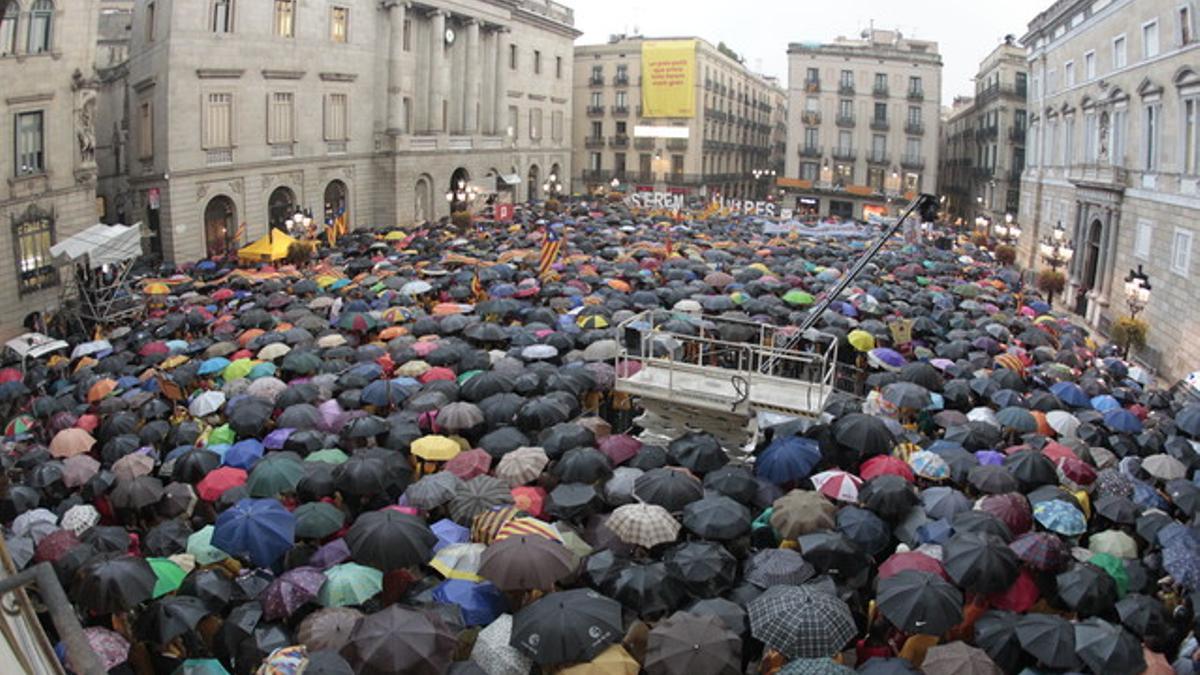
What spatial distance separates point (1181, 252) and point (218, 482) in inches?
956

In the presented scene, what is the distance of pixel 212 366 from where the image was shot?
17.6 meters

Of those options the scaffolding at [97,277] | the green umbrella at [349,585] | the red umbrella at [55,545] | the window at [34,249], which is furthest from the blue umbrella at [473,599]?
the window at [34,249]

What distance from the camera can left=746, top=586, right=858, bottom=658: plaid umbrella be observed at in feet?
28.0

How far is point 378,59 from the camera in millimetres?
44438

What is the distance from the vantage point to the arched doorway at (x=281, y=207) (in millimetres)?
39094

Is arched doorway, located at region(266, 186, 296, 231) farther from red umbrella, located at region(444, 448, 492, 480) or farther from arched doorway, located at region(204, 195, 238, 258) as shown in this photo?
red umbrella, located at region(444, 448, 492, 480)

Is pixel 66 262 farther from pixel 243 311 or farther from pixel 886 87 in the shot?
pixel 886 87

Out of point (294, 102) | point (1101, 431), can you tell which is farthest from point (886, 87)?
point (1101, 431)

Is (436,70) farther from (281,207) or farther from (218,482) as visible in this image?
(218,482)

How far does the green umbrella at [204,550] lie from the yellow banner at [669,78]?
189 ft

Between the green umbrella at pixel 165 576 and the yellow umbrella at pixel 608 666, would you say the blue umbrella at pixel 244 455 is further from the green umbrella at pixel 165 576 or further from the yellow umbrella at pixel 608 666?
the yellow umbrella at pixel 608 666

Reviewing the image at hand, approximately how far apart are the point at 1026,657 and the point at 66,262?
23.3 meters

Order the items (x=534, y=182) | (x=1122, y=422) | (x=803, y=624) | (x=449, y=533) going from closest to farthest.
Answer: (x=803, y=624)
(x=449, y=533)
(x=1122, y=422)
(x=534, y=182)

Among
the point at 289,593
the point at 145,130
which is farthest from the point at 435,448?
the point at 145,130
